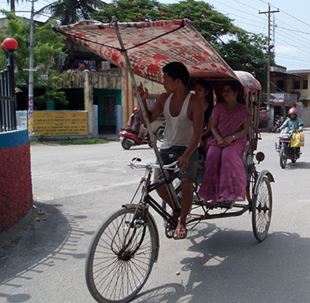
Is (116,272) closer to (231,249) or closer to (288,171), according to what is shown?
(231,249)

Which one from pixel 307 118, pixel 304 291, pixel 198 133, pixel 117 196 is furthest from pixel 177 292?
pixel 307 118

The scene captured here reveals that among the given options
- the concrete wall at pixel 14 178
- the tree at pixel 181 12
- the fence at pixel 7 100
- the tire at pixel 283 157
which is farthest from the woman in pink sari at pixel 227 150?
the tree at pixel 181 12

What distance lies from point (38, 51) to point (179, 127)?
19.9 m

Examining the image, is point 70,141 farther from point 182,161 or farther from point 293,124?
point 182,161

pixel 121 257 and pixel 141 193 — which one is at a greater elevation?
pixel 141 193

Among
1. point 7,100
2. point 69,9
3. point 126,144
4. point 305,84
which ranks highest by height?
point 69,9

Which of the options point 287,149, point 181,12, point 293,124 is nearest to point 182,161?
point 287,149

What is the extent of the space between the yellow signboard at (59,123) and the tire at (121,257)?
19951 millimetres

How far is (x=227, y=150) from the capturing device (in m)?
5.24

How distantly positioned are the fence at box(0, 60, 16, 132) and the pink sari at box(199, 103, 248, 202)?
254 cm

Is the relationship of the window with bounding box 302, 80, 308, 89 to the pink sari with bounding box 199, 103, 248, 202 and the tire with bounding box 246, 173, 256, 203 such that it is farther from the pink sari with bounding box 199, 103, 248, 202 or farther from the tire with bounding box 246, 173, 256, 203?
the pink sari with bounding box 199, 103, 248, 202

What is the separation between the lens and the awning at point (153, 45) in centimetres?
403

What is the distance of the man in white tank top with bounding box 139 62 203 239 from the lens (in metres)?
4.54

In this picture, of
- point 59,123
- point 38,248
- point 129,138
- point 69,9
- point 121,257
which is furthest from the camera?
point 69,9
